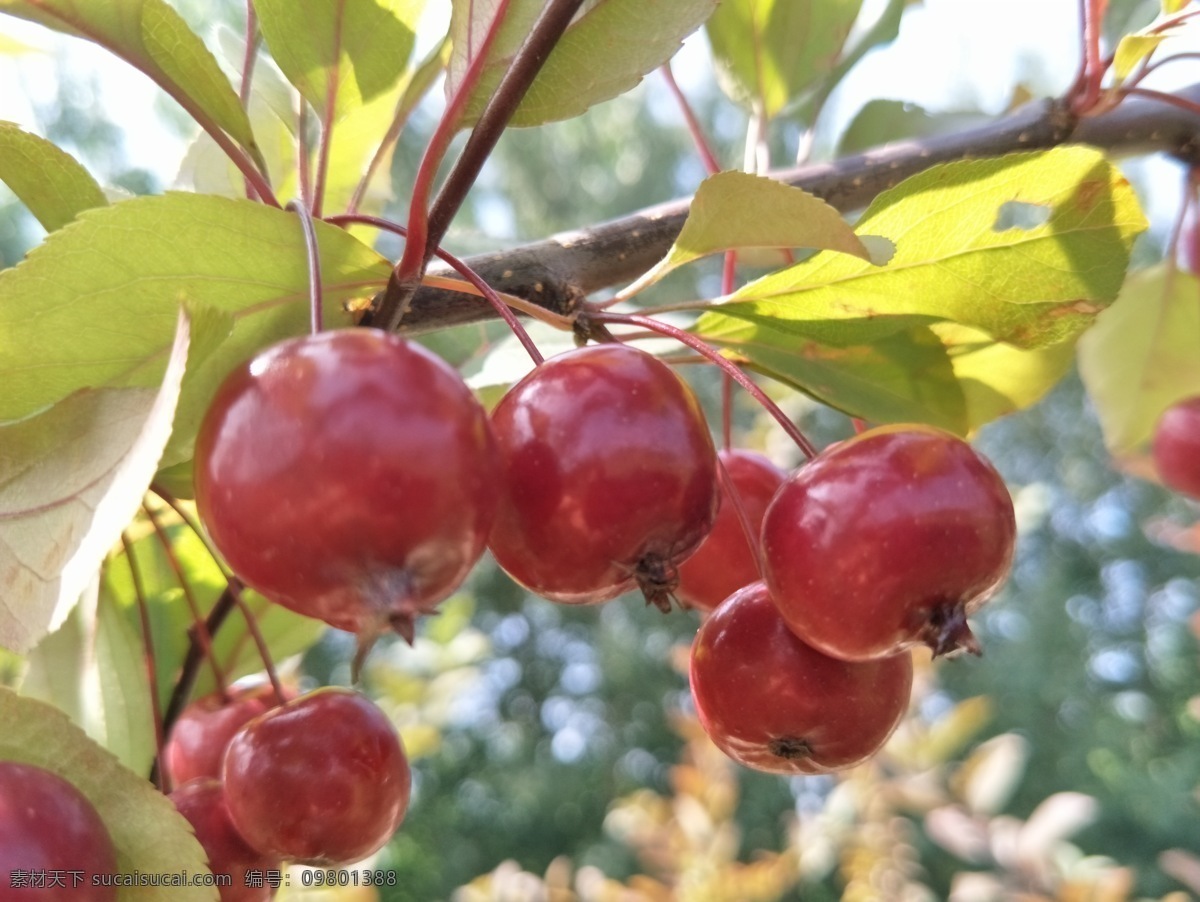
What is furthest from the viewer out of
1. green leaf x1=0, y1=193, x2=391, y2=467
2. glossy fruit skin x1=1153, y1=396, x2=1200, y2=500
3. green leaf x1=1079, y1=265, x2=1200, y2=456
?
glossy fruit skin x1=1153, y1=396, x2=1200, y2=500

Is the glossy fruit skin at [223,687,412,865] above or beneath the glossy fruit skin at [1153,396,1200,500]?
above

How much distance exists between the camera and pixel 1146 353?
1203 mm

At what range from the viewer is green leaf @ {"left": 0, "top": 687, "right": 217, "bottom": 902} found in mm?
583

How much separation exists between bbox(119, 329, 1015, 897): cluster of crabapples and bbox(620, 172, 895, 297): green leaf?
0.36 feet

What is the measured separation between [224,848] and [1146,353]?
3.73 feet

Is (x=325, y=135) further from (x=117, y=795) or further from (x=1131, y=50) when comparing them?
(x=1131, y=50)

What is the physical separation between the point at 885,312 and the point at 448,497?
38 centimetres

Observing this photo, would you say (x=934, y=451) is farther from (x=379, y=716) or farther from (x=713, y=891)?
(x=713, y=891)

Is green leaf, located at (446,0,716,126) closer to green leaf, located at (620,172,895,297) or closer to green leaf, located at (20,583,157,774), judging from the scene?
green leaf, located at (620,172,895,297)

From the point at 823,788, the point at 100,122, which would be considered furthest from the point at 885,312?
the point at 100,122

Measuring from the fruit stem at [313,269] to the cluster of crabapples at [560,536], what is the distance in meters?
0.05

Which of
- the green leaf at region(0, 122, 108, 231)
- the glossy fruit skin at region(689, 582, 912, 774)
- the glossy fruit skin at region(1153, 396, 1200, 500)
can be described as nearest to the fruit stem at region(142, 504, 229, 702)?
the green leaf at region(0, 122, 108, 231)

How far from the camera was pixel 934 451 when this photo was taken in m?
0.56

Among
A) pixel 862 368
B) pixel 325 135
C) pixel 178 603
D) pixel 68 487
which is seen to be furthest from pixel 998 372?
pixel 178 603
